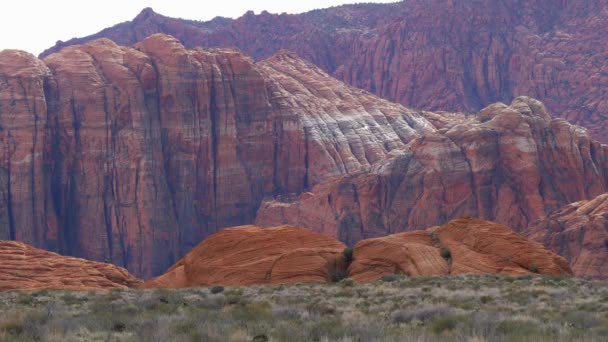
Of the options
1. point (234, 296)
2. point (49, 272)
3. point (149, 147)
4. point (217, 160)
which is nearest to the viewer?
point (234, 296)

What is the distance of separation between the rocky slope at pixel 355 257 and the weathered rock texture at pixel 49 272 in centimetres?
456

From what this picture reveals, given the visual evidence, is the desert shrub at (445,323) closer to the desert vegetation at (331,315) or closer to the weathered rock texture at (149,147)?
the desert vegetation at (331,315)

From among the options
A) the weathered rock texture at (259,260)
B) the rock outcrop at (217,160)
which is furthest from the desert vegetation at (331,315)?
the rock outcrop at (217,160)

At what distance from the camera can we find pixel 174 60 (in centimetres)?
10344

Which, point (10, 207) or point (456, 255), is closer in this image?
point (456, 255)

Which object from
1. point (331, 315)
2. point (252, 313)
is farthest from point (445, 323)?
point (252, 313)

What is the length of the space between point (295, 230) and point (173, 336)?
29.2 m

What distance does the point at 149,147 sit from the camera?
98812 mm

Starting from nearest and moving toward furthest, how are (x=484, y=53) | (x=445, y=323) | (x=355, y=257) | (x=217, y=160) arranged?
(x=445, y=323) → (x=355, y=257) → (x=217, y=160) → (x=484, y=53)

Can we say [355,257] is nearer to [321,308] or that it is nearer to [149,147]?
[321,308]

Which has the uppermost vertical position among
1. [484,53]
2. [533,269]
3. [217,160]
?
[484,53]

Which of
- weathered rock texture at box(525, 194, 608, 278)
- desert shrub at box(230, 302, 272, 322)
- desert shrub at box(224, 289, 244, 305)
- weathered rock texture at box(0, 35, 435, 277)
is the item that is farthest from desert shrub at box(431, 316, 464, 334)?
weathered rock texture at box(0, 35, 435, 277)

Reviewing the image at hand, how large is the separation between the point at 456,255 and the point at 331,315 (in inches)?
823

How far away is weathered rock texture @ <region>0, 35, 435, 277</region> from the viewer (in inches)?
3708
